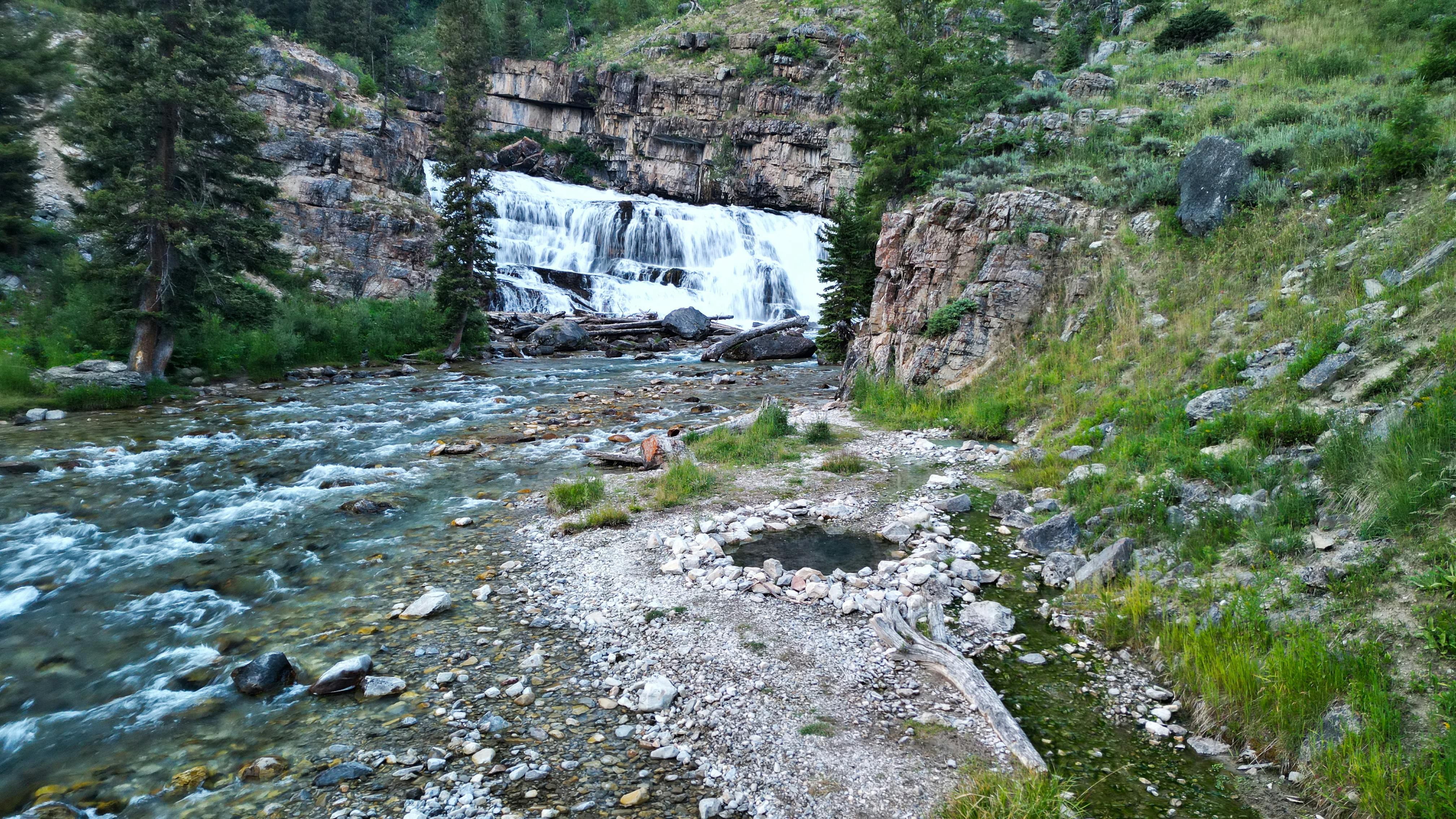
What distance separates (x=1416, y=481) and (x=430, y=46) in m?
77.3

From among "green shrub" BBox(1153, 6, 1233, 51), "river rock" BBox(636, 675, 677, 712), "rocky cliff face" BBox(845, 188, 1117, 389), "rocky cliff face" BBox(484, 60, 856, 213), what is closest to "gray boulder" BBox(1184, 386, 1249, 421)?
"rocky cliff face" BBox(845, 188, 1117, 389)

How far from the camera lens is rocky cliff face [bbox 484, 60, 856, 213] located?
55594 millimetres

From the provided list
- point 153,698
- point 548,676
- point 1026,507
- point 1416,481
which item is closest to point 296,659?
point 153,698

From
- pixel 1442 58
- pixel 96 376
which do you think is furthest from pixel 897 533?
pixel 96 376

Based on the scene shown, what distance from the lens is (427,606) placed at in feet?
21.2

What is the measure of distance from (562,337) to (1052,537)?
25.9m

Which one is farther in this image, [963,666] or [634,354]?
[634,354]

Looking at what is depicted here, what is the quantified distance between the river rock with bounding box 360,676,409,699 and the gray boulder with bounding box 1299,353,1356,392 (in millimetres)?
9643

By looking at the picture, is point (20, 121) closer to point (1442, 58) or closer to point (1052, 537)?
point (1052, 537)

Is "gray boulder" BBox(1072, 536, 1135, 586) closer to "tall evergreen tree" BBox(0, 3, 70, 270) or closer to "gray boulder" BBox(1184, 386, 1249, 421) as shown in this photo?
"gray boulder" BBox(1184, 386, 1249, 421)

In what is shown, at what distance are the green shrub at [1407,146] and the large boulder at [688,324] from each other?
86.7 ft

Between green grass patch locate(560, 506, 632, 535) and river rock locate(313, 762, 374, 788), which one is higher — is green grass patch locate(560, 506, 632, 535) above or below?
above

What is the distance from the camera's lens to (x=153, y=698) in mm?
5199

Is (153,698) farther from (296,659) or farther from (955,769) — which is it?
(955,769)
